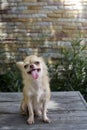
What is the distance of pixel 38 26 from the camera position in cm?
498

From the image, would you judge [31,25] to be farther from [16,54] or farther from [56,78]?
[56,78]

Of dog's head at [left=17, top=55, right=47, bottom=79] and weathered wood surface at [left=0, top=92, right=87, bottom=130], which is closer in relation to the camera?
dog's head at [left=17, top=55, right=47, bottom=79]

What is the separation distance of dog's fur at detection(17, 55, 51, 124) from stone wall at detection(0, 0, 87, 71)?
2.65 metres

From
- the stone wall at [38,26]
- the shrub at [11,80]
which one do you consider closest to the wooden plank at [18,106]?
the shrub at [11,80]

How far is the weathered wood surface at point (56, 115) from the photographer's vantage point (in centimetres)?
227

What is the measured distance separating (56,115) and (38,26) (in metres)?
2.67

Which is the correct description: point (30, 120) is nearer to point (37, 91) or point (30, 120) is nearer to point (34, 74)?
point (37, 91)

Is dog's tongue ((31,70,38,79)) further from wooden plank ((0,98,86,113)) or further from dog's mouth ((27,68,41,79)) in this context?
wooden plank ((0,98,86,113))

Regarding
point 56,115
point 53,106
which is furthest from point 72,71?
point 56,115

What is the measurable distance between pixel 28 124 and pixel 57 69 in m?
2.65

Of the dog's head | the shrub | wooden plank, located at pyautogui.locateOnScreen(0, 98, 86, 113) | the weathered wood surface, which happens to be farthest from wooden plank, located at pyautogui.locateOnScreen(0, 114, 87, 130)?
the shrub

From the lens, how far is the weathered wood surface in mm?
2271

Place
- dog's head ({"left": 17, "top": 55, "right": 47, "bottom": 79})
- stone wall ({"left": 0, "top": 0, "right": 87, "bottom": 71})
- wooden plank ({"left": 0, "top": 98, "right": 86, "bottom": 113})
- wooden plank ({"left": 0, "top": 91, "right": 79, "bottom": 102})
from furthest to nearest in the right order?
stone wall ({"left": 0, "top": 0, "right": 87, "bottom": 71}) → wooden plank ({"left": 0, "top": 91, "right": 79, "bottom": 102}) → wooden plank ({"left": 0, "top": 98, "right": 86, "bottom": 113}) → dog's head ({"left": 17, "top": 55, "right": 47, "bottom": 79})

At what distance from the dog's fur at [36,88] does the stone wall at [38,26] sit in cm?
265
